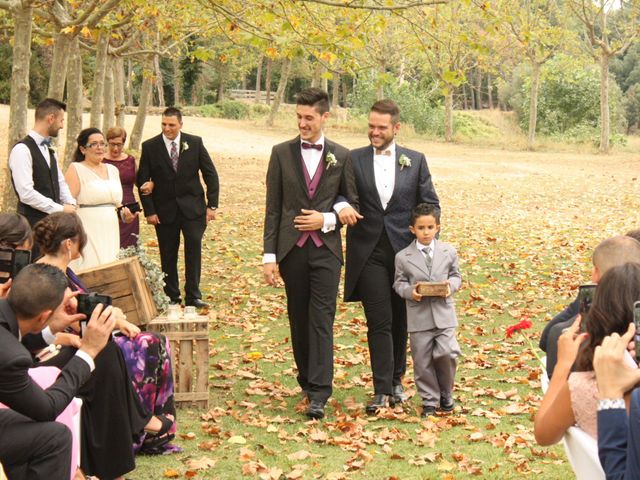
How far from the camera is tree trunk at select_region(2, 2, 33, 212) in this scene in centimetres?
1384

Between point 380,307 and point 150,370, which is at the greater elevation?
point 380,307

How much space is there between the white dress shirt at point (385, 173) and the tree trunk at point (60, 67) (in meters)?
10.2

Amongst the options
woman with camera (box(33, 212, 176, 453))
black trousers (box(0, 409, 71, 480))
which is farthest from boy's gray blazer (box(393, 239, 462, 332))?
black trousers (box(0, 409, 71, 480))

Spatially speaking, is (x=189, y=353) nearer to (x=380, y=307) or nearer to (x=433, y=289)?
(x=380, y=307)

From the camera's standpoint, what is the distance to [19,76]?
1427cm

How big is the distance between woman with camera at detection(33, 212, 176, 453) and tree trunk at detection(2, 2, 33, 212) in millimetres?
7754

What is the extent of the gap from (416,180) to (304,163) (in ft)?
2.99

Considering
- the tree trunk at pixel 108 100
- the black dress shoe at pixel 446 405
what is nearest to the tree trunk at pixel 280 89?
the tree trunk at pixel 108 100

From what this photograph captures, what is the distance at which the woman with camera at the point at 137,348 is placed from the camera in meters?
6.29

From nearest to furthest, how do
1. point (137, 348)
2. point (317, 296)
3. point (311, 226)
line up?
1. point (137, 348)
2. point (311, 226)
3. point (317, 296)

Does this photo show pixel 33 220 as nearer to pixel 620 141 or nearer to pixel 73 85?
pixel 73 85

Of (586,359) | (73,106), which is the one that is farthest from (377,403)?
(73,106)

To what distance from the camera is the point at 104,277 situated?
751 centimetres

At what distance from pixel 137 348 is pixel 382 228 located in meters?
2.29
